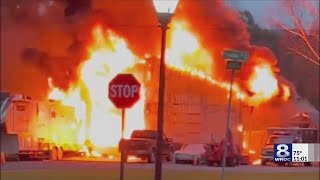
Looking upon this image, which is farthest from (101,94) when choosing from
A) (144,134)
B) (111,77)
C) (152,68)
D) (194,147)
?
(194,147)

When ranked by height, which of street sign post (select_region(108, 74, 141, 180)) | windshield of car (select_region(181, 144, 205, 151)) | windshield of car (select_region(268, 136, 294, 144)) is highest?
street sign post (select_region(108, 74, 141, 180))

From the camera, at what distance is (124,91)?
15805 millimetres

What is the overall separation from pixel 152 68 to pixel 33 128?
6.58m

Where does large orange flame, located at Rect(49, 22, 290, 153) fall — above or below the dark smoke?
below

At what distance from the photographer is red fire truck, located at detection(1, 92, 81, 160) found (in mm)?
34406

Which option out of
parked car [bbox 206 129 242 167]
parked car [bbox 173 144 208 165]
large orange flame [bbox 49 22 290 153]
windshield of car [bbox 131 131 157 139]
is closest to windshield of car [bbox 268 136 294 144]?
parked car [bbox 206 129 242 167]

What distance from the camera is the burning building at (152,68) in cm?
3841

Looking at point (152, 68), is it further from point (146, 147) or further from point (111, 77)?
point (146, 147)

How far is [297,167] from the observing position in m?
31.0

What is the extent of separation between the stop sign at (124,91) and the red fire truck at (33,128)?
18.9 metres

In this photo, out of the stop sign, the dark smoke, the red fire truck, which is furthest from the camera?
the dark smoke

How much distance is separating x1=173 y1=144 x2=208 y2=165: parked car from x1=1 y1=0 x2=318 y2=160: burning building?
2.26m

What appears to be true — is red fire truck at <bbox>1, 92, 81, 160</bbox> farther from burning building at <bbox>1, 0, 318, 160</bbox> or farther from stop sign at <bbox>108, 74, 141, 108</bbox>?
stop sign at <bbox>108, 74, 141, 108</bbox>

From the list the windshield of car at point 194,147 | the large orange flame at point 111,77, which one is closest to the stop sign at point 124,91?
the windshield of car at point 194,147
